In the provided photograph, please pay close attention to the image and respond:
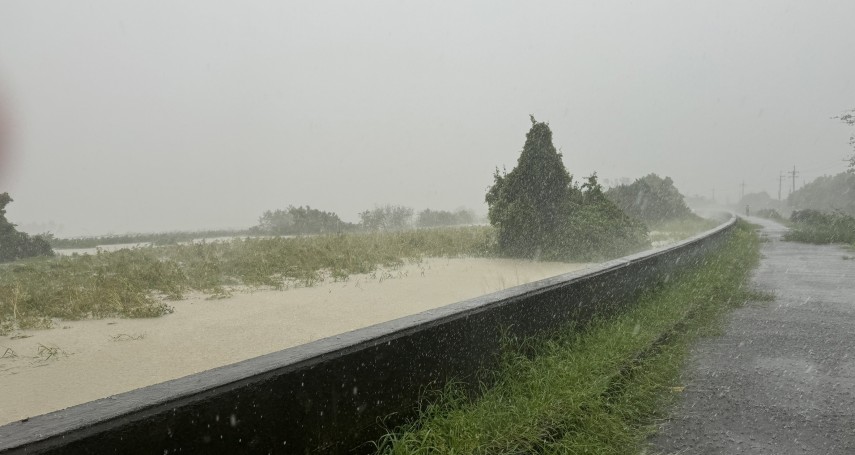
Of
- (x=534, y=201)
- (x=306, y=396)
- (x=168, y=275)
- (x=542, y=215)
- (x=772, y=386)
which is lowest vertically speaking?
(x=772, y=386)

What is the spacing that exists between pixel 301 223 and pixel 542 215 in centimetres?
2052

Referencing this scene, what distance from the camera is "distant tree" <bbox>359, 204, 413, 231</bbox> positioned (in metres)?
37.6

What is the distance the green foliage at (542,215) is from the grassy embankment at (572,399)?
28.2 ft

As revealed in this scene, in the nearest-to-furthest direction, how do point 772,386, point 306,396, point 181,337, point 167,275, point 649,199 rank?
point 306,396, point 772,386, point 181,337, point 167,275, point 649,199

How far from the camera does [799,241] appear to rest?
1980 cm

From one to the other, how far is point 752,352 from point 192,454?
5021 mm

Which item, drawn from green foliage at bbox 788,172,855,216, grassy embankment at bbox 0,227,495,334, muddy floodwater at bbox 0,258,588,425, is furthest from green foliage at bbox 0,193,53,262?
green foliage at bbox 788,172,855,216

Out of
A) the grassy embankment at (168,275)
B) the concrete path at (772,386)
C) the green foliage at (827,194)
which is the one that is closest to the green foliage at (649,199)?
the grassy embankment at (168,275)

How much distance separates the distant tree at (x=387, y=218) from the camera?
123 ft

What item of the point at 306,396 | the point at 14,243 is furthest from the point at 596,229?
the point at 14,243

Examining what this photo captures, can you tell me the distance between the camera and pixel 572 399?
326cm

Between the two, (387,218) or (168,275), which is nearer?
(168,275)

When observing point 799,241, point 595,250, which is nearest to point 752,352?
point 595,250

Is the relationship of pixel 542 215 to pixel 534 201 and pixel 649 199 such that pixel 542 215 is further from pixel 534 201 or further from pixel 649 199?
pixel 649 199
